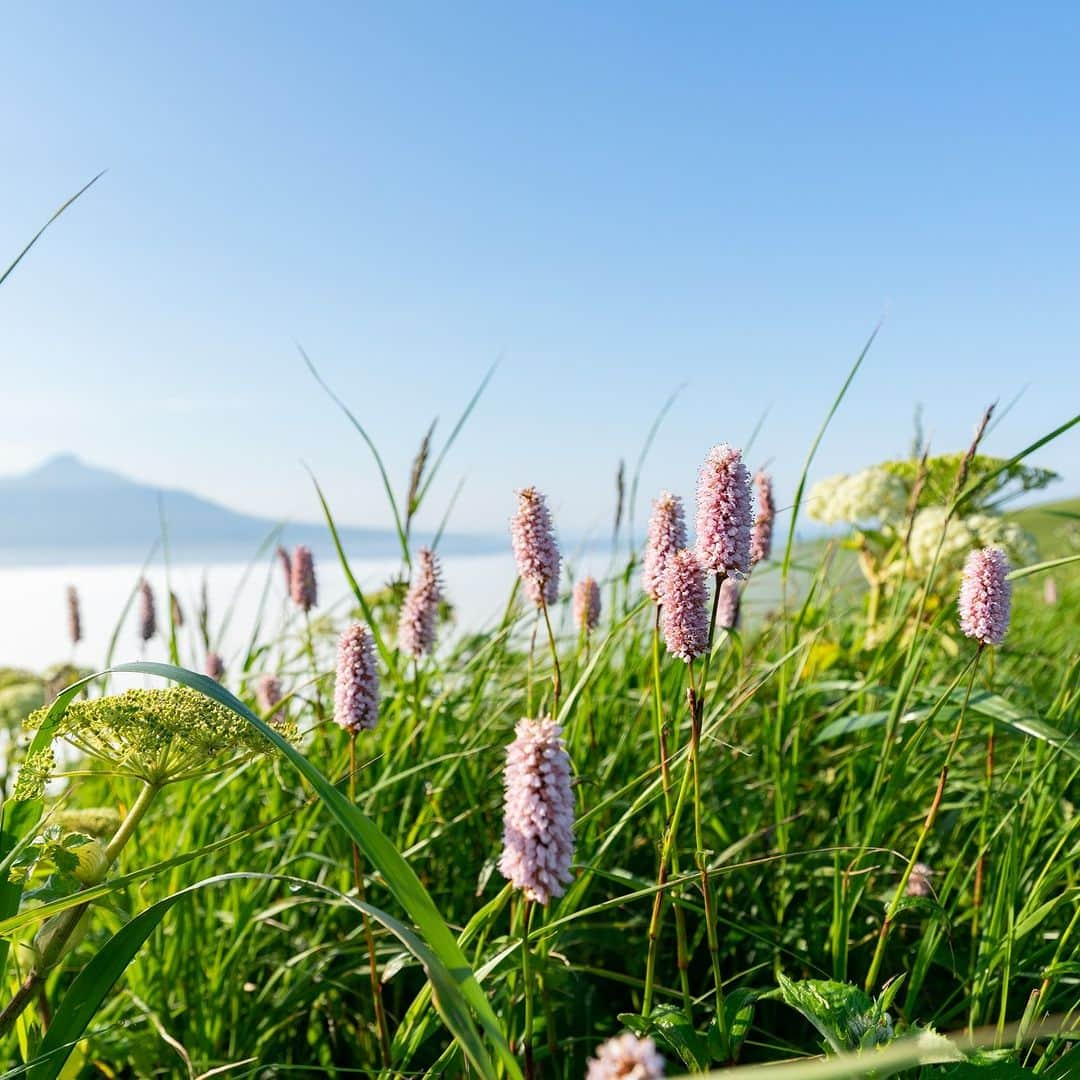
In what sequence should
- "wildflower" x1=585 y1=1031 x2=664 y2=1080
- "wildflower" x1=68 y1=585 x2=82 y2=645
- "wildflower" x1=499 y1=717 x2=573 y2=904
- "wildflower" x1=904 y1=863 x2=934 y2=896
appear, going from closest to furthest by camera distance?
"wildflower" x1=585 y1=1031 x2=664 y2=1080 < "wildflower" x1=499 y1=717 x2=573 y2=904 < "wildflower" x1=904 y1=863 x2=934 y2=896 < "wildflower" x1=68 y1=585 x2=82 y2=645

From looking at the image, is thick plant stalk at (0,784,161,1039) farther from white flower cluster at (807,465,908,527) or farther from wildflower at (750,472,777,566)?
white flower cluster at (807,465,908,527)

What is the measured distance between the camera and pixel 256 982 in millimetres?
2893

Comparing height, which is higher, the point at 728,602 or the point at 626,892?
the point at 728,602

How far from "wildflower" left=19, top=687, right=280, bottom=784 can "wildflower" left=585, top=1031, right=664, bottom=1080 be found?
94 cm

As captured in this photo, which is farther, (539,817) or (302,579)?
(302,579)

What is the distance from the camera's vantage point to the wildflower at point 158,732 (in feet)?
5.12

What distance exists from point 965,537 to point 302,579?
10.1ft

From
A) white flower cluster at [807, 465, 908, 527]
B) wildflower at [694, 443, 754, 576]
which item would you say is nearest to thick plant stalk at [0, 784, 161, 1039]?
wildflower at [694, 443, 754, 576]

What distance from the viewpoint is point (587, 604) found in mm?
2662

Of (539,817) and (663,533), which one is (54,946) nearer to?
(539,817)

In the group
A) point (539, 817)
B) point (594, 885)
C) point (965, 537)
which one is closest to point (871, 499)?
point (965, 537)

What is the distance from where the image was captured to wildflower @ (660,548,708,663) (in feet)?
5.36

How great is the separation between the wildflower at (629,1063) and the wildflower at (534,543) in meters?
1.29

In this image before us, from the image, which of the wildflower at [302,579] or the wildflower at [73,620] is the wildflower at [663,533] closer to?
the wildflower at [302,579]
